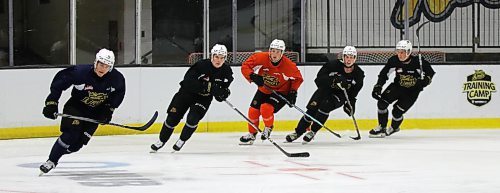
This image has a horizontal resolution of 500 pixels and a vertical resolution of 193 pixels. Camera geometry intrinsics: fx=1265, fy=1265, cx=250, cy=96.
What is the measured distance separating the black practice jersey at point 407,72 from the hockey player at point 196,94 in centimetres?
295

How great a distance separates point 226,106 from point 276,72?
2265 millimetres

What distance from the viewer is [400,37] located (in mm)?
16359

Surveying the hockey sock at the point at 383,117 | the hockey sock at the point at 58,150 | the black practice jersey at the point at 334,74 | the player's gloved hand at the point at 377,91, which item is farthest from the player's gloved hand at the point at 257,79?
the hockey sock at the point at 58,150

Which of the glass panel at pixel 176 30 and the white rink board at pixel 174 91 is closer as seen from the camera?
the white rink board at pixel 174 91

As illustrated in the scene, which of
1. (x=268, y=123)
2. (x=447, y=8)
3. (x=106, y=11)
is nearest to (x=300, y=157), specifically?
(x=268, y=123)

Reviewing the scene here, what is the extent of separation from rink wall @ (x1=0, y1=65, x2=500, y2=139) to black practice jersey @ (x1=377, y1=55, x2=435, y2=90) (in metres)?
1.26

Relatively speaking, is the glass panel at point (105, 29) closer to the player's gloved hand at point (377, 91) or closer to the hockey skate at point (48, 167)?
the player's gloved hand at point (377, 91)

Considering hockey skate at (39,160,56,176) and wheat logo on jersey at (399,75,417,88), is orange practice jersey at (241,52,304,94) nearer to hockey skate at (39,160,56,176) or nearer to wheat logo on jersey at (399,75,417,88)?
wheat logo on jersey at (399,75,417,88)

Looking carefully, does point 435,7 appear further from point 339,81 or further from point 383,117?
point 339,81

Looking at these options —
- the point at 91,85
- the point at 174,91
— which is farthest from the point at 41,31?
the point at 91,85

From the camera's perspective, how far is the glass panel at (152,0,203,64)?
1535 centimetres

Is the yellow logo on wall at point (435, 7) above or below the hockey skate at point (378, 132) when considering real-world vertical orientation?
above

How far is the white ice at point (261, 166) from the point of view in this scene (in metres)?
8.55

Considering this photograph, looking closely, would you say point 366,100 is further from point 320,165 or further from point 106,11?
point 320,165
